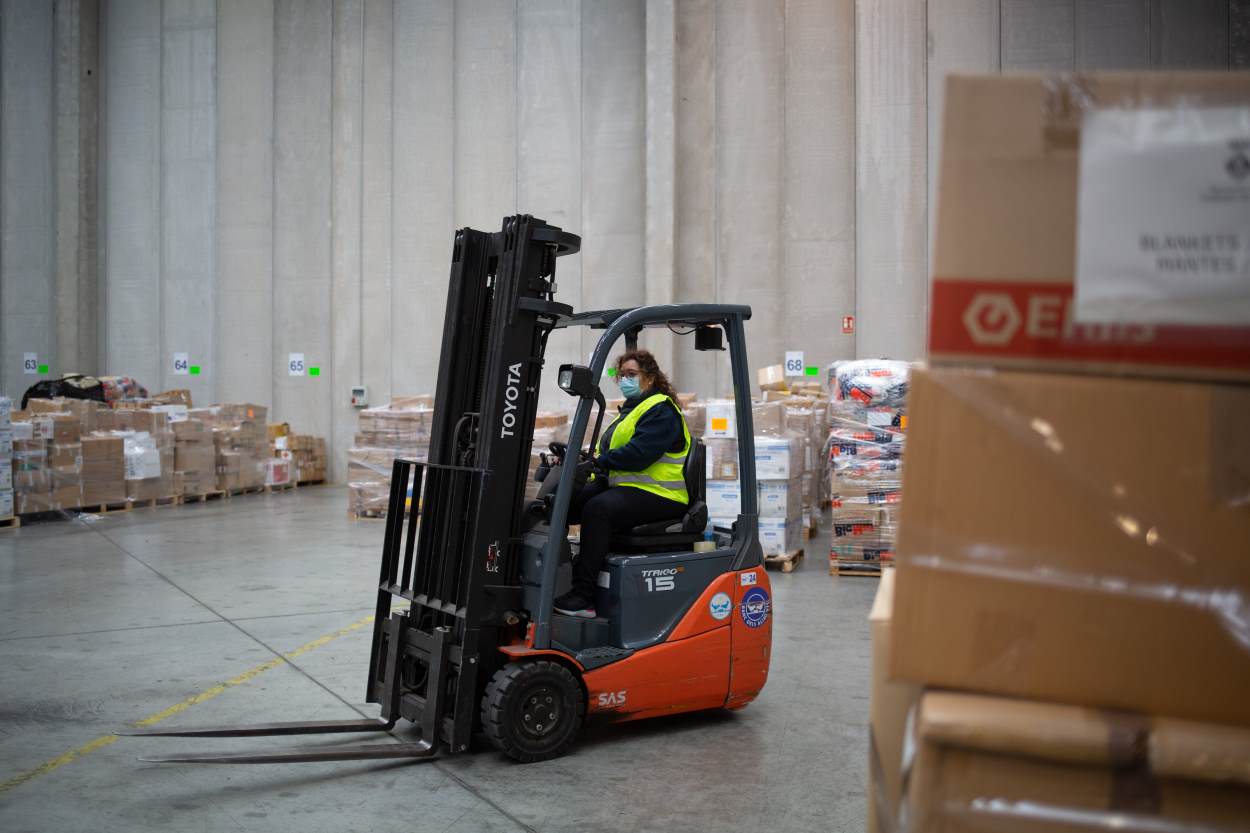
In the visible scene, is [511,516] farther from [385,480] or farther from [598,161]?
[598,161]

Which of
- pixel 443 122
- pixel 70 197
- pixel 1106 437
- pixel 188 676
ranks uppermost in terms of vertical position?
pixel 443 122

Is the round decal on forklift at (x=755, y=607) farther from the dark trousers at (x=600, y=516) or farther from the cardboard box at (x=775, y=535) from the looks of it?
the cardboard box at (x=775, y=535)

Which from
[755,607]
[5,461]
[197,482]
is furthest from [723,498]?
[197,482]

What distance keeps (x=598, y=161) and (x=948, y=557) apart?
1572 centimetres

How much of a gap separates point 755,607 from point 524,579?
1.15 metres

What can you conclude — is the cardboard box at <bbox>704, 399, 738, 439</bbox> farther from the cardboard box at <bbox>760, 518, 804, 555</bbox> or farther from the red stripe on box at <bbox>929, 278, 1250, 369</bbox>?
the red stripe on box at <bbox>929, 278, 1250, 369</bbox>

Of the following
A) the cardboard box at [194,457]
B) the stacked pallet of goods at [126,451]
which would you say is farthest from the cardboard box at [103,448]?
the cardboard box at [194,457]

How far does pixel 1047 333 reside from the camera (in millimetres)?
1726

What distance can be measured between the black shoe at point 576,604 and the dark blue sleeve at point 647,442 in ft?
1.96

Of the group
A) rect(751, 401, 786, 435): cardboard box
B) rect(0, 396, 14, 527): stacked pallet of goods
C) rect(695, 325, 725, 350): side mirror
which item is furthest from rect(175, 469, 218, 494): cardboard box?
rect(695, 325, 725, 350): side mirror

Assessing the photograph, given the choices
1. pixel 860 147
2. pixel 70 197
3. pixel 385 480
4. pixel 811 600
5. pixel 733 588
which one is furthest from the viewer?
pixel 70 197

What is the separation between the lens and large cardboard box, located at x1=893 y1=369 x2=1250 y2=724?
1645mm

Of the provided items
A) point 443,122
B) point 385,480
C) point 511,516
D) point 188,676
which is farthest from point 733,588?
point 443,122

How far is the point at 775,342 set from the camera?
1606cm
